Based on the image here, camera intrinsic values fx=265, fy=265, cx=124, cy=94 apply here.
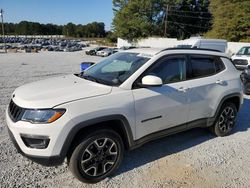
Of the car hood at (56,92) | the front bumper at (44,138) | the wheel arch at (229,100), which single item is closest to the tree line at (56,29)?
the wheel arch at (229,100)

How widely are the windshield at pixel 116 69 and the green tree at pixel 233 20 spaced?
31.5m

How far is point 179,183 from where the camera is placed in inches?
136

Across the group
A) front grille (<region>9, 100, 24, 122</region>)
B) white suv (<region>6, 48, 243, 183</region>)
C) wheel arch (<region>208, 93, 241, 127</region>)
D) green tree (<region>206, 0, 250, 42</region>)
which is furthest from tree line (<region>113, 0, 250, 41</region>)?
front grille (<region>9, 100, 24, 122</region>)

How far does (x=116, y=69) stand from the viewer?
4.09 meters

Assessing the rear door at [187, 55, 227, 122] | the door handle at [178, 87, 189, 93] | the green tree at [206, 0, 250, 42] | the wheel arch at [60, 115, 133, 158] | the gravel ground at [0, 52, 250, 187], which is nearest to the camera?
the wheel arch at [60, 115, 133, 158]

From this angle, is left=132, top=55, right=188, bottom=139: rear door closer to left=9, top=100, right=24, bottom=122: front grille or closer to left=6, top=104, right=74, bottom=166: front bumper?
left=6, top=104, right=74, bottom=166: front bumper

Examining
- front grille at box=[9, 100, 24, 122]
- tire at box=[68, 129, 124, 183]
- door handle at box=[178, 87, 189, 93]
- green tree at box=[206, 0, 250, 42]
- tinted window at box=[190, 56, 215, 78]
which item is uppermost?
green tree at box=[206, 0, 250, 42]

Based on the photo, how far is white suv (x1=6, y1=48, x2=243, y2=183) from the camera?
3.01 metres

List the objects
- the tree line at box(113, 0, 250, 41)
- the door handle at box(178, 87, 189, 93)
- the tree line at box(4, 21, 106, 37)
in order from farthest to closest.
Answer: the tree line at box(4, 21, 106, 37) < the tree line at box(113, 0, 250, 41) < the door handle at box(178, 87, 189, 93)

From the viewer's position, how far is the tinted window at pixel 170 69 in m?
3.86

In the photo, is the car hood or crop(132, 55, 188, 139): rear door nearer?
the car hood

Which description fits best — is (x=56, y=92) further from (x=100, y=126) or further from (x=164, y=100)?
(x=164, y=100)

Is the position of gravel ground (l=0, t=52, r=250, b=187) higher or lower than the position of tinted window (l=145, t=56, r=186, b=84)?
lower

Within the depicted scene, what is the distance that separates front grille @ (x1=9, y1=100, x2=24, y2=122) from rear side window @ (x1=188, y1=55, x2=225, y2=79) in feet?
8.45
